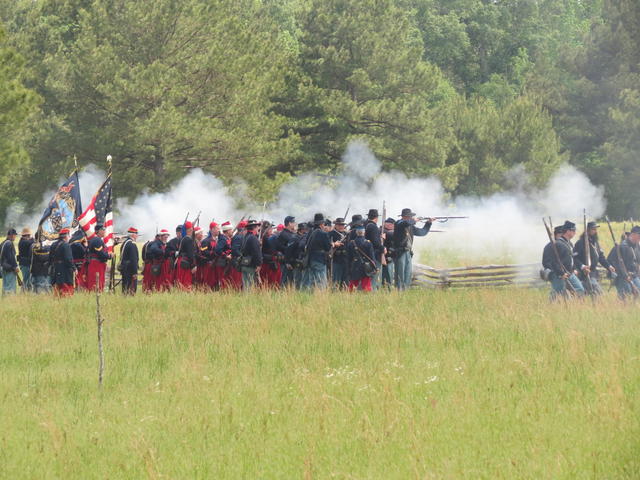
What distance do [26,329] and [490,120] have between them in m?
39.3

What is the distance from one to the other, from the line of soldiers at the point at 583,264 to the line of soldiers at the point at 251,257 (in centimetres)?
326

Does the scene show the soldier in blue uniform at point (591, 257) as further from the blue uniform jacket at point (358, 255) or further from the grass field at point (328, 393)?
the blue uniform jacket at point (358, 255)

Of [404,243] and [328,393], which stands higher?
[404,243]

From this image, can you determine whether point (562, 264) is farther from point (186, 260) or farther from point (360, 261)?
point (186, 260)

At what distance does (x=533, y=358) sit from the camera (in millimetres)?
9789

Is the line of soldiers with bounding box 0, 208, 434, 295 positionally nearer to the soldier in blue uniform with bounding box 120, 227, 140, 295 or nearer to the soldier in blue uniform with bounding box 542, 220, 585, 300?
the soldier in blue uniform with bounding box 120, 227, 140, 295

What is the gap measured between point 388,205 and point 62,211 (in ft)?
67.3

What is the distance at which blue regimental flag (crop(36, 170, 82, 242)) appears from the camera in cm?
1842

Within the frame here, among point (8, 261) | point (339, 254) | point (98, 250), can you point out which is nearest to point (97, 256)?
point (98, 250)

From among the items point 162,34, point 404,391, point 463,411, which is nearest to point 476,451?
point 463,411

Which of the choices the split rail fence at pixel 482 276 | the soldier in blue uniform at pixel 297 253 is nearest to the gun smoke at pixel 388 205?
the split rail fence at pixel 482 276

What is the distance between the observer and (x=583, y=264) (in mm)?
15555

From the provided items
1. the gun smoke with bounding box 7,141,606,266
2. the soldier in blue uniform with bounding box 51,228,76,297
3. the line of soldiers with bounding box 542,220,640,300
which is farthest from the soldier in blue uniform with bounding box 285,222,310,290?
the gun smoke with bounding box 7,141,606,266

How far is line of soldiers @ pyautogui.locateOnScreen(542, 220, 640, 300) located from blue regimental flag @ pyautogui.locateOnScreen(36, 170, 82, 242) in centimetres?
851
